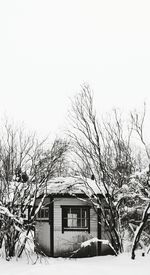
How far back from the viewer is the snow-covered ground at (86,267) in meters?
12.6

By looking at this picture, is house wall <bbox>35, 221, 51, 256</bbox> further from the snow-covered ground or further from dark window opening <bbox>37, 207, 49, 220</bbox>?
the snow-covered ground

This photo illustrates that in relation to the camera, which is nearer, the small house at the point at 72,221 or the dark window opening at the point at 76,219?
the small house at the point at 72,221

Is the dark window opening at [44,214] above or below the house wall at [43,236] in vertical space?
above

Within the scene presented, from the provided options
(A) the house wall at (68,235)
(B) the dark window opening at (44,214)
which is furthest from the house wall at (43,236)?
(A) the house wall at (68,235)

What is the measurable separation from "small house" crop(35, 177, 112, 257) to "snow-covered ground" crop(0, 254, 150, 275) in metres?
1.00

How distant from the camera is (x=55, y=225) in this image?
693 inches

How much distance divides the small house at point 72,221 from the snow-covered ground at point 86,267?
100 centimetres

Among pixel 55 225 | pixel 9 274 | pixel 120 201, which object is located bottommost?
pixel 9 274

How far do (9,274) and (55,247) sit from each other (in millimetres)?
4439

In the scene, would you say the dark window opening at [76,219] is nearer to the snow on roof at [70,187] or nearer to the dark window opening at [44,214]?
the snow on roof at [70,187]

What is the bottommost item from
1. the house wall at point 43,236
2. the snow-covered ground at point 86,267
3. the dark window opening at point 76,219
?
the snow-covered ground at point 86,267

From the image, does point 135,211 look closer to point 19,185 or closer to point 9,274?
point 19,185

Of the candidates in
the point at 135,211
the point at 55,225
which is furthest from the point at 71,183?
the point at 135,211

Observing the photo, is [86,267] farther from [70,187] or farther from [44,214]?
[44,214]
